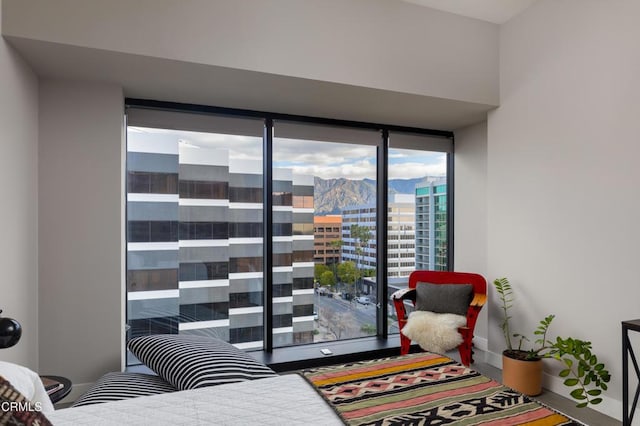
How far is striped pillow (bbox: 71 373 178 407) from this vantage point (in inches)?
71.5

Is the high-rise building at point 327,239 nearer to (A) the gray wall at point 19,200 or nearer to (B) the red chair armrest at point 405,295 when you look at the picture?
(B) the red chair armrest at point 405,295

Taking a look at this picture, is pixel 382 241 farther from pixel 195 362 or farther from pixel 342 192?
pixel 195 362

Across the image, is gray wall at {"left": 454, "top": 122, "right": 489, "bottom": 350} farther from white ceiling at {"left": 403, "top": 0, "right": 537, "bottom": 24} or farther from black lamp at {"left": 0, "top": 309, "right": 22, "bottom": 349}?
black lamp at {"left": 0, "top": 309, "right": 22, "bottom": 349}

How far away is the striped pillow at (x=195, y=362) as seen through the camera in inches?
68.6

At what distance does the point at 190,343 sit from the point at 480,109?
295 centimetres

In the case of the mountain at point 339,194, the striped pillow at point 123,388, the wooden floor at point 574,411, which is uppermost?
the mountain at point 339,194

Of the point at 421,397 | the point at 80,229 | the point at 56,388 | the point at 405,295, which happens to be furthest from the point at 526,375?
the point at 80,229

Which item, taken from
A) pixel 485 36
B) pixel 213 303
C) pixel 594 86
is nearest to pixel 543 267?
pixel 594 86

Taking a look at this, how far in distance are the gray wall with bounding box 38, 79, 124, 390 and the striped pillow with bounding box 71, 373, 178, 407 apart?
2.35ft

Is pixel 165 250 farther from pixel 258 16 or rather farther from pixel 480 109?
pixel 480 109

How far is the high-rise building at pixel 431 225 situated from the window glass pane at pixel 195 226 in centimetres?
172

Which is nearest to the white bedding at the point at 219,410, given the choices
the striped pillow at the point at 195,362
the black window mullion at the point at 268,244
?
the striped pillow at the point at 195,362

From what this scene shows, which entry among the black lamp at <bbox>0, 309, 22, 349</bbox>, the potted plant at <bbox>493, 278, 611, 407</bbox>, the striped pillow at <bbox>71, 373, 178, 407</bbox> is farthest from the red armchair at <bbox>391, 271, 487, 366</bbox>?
the black lamp at <bbox>0, 309, 22, 349</bbox>

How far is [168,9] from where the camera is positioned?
248 centimetres
